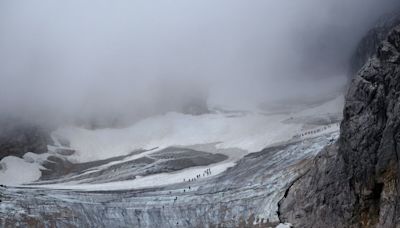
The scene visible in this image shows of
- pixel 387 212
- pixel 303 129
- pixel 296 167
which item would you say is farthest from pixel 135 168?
pixel 387 212

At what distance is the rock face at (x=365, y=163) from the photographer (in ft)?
254

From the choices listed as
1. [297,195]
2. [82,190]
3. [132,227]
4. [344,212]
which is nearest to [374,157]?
[344,212]

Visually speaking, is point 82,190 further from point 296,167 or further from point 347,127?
point 347,127

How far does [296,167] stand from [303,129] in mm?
72949

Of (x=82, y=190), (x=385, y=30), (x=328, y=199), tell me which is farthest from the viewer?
(x=385, y=30)

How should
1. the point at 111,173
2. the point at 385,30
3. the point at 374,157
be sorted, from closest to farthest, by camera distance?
1. the point at 374,157
2. the point at 111,173
3. the point at 385,30

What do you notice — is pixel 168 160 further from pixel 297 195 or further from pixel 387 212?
pixel 387 212

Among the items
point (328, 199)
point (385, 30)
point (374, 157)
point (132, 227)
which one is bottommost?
point (132, 227)

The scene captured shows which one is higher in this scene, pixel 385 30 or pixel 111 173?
pixel 385 30

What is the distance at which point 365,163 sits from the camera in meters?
82.5

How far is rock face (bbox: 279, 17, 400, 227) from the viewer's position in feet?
254

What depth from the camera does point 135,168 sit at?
579ft

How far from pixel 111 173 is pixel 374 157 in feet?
351

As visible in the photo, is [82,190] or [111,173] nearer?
[82,190]
